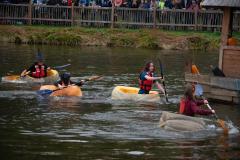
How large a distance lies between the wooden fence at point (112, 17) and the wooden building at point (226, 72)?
20279mm

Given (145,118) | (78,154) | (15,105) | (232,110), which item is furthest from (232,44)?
(78,154)

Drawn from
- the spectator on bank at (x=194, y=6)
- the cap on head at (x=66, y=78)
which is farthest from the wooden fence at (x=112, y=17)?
the cap on head at (x=66, y=78)

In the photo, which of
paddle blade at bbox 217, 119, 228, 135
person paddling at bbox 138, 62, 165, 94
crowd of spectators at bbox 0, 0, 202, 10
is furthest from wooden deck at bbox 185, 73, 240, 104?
crowd of spectators at bbox 0, 0, 202, 10

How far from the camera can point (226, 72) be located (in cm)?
2678

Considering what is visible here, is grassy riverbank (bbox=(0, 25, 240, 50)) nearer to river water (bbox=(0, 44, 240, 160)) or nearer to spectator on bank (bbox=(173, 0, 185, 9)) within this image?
spectator on bank (bbox=(173, 0, 185, 9))

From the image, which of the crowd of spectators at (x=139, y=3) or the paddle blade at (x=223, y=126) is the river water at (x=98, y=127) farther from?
the crowd of spectators at (x=139, y=3)

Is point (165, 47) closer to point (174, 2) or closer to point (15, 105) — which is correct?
point (174, 2)

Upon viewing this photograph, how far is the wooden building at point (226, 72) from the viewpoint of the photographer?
25.3m

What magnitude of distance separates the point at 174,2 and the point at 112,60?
1074cm

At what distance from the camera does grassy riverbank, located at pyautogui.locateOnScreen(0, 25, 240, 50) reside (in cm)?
4600

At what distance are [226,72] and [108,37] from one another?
2063cm

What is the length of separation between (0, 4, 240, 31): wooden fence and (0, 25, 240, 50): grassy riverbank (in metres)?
1.13

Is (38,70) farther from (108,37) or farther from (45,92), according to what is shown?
(108,37)

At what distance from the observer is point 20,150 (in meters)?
17.1
